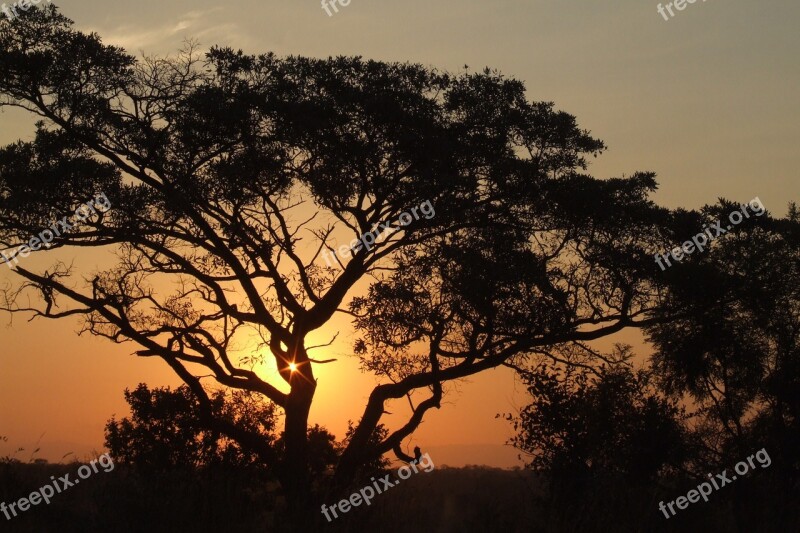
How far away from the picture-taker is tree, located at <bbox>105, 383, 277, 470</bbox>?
28.7 metres

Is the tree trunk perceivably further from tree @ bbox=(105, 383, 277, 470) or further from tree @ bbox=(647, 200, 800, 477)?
tree @ bbox=(647, 200, 800, 477)

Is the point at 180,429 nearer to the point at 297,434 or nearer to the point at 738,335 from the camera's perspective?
the point at 297,434

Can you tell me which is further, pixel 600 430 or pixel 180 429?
pixel 180 429

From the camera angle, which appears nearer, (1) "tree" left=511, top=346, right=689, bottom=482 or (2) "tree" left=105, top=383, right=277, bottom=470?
(1) "tree" left=511, top=346, right=689, bottom=482

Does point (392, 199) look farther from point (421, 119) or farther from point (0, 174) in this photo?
point (0, 174)

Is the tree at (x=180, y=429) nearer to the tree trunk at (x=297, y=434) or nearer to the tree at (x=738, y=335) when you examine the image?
the tree trunk at (x=297, y=434)

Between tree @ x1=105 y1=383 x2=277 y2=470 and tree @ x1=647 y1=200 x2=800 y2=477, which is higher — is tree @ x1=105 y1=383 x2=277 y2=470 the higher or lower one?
the higher one

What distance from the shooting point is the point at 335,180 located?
84.5 ft

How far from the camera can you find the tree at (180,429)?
28.7m

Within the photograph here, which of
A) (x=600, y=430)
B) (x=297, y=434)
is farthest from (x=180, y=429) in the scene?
(x=600, y=430)

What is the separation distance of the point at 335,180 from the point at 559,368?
743cm

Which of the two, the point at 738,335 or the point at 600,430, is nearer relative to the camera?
the point at 600,430

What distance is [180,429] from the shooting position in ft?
96.1

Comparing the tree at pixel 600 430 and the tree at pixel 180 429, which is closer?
the tree at pixel 600 430
